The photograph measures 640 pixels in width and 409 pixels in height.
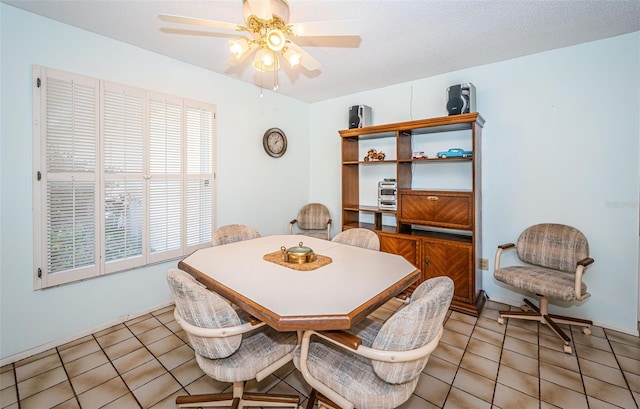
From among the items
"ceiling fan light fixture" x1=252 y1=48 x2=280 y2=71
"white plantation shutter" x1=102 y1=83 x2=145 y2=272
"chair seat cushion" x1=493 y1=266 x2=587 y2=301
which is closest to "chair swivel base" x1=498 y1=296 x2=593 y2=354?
"chair seat cushion" x1=493 y1=266 x2=587 y2=301

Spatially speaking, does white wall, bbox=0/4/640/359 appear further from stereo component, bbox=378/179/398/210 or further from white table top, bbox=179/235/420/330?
white table top, bbox=179/235/420/330

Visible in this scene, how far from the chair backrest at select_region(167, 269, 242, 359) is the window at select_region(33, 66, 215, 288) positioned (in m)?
1.65

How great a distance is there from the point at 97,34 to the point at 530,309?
4780 mm

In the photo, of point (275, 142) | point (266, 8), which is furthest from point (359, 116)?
point (266, 8)

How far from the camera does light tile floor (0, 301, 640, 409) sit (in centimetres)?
174

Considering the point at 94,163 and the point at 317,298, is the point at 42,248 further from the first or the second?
the point at 317,298

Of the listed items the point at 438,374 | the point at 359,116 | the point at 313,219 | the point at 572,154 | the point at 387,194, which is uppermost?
the point at 359,116

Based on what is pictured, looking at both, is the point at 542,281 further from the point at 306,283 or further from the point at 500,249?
the point at 306,283

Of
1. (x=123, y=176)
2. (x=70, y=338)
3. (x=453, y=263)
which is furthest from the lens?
(x=453, y=263)

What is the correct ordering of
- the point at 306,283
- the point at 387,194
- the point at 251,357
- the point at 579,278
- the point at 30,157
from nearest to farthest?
the point at 251,357, the point at 306,283, the point at 30,157, the point at 579,278, the point at 387,194

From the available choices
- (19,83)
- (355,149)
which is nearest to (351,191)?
(355,149)

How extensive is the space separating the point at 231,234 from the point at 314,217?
1.71 m

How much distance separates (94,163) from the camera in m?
2.44

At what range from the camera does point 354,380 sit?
1.25 meters
